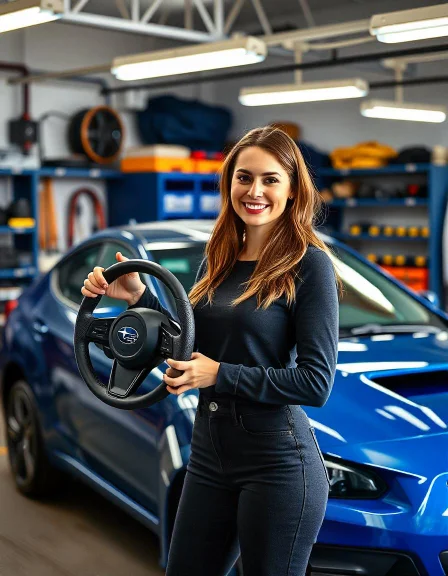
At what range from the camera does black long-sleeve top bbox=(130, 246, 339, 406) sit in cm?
186

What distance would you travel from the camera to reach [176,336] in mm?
1938

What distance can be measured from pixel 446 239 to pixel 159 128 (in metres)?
4.12

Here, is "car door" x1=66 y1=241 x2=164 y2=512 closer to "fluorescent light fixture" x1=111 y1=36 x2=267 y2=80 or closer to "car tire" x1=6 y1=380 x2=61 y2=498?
"car tire" x1=6 y1=380 x2=61 y2=498

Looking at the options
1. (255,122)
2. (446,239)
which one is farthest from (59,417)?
(255,122)

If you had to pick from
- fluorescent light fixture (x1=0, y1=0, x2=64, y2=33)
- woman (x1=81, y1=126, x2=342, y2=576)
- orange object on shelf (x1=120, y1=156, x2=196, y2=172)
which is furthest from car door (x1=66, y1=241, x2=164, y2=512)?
orange object on shelf (x1=120, y1=156, x2=196, y2=172)

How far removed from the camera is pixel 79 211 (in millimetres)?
10844

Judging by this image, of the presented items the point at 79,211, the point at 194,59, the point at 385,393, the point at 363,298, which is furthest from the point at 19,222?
the point at 385,393

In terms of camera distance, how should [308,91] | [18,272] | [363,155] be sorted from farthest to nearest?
1. [363,155]
2. [18,272]
3. [308,91]

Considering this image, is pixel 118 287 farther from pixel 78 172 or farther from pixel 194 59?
pixel 78 172

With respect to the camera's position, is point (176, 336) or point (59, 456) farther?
point (59, 456)

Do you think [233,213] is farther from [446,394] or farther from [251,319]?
[446,394]

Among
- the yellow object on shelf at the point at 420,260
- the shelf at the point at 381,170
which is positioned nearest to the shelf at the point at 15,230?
the shelf at the point at 381,170

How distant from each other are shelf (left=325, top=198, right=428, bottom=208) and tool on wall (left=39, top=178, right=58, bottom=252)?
3496 mm

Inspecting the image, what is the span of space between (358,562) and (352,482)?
23 centimetres
